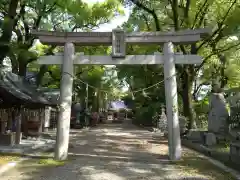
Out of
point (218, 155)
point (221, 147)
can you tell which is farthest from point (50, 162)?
point (221, 147)

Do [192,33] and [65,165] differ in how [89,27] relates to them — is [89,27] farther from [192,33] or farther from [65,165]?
[65,165]

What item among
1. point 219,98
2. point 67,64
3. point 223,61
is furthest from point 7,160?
point 223,61

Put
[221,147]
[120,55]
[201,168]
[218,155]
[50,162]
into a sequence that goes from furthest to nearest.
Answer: [221,147] < [218,155] < [120,55] < [50,162] < [201,168]

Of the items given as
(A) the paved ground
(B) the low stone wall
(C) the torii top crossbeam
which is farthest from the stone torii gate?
(B) the low stone wall

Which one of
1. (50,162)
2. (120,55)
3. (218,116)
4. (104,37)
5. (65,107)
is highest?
(104,37)

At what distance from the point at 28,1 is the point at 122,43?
10.1 meters

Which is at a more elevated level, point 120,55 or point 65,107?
point 120,55

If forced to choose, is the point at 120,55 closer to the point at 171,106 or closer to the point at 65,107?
the point at 171,106

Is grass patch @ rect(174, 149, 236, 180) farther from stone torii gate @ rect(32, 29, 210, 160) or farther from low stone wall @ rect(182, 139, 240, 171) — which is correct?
stone torii gate @ rect(32, 29, 210, 160)

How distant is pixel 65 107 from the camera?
404 inches

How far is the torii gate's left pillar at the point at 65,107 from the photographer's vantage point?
1010 centimetres

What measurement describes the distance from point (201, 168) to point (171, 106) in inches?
95.7

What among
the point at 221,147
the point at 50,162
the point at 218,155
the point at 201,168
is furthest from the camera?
the point at 221,147

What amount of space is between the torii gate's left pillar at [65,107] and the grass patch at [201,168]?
4137mm
